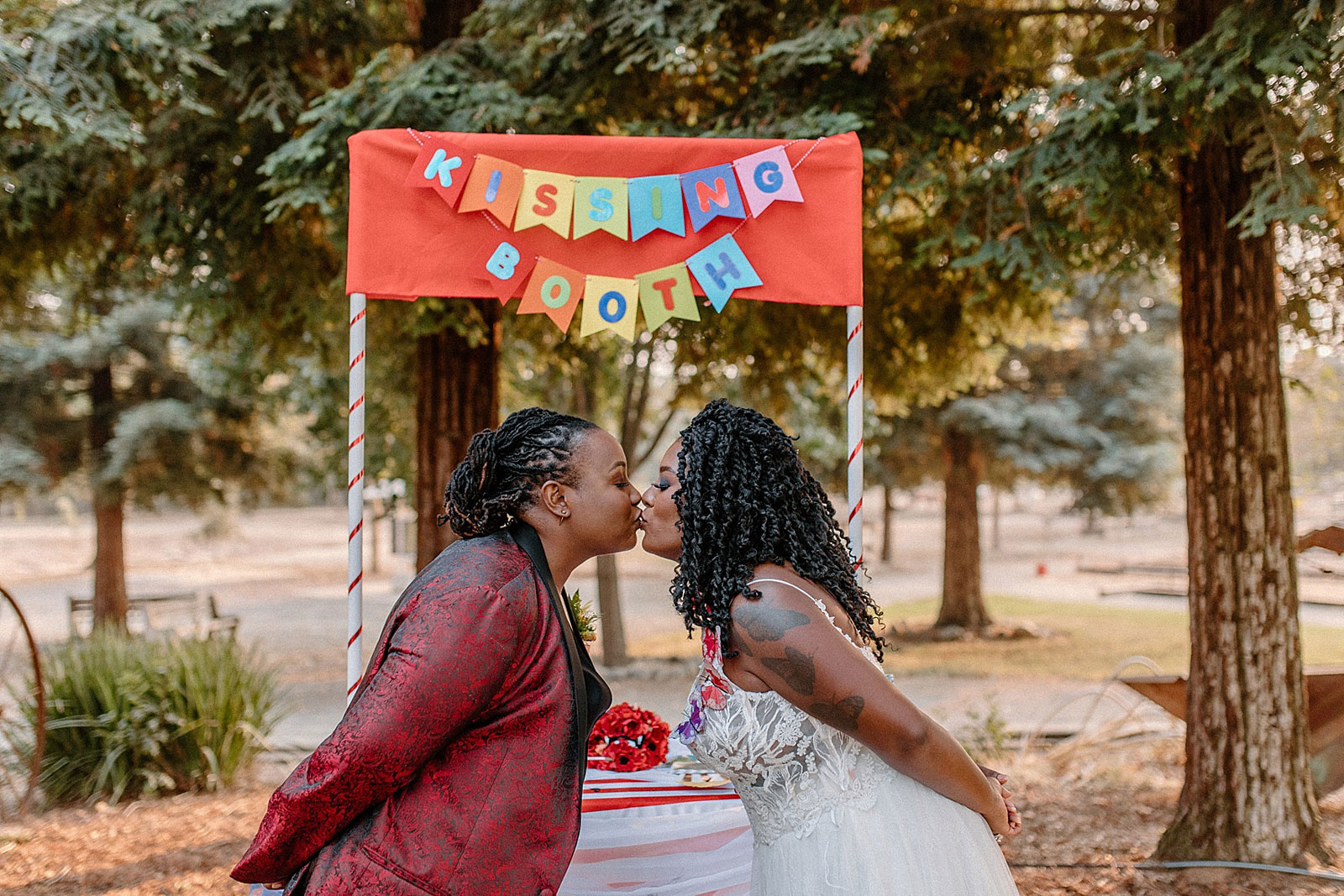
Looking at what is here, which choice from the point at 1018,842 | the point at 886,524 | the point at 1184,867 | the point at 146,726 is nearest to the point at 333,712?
the point at 146,726

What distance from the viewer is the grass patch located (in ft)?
38.5

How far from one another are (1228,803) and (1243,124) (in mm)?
2835

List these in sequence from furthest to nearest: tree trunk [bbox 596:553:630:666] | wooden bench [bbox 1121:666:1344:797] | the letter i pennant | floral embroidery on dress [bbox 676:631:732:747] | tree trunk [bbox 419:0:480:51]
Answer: tree trunk [bbox 596:553:630:666]
tree trunk [bbox 419:0:480:51]
wooden bench [bbox 1121:666:1344:797]
the letter i pennant
floral embroidery on dress [bbox 676:631:732:747]

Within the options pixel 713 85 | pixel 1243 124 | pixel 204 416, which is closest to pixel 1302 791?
pixel 1243 124

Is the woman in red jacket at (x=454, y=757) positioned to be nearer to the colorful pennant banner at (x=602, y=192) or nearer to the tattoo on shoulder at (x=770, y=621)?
the tattoo on shoulder at (x=770, y=621)

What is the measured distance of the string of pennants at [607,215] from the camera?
3348mm

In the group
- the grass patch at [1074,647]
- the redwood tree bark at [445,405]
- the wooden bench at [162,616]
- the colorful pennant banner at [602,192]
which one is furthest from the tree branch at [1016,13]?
the grass patch at [1074,647]

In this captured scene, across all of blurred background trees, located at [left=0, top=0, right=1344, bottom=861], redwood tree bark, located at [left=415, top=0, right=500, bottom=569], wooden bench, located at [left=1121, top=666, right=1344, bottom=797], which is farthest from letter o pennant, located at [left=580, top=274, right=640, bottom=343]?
wooden bench, located at [left=1121, top=666, right=1344, bottom=797]

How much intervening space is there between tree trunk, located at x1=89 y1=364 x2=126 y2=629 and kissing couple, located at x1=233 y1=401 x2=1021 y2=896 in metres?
10.6

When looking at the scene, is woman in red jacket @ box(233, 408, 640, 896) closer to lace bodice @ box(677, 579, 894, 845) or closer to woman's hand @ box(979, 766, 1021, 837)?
lace bodice @ box(677, 579, 894, 845)

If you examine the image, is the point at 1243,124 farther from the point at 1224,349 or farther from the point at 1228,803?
the point at 1228,803

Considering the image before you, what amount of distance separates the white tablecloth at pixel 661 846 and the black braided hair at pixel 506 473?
1303mm

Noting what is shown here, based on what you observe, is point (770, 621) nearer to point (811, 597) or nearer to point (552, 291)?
point (811, 597)

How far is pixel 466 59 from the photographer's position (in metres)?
5.16
